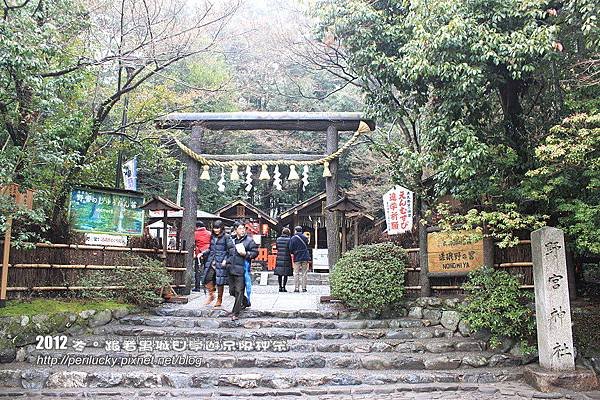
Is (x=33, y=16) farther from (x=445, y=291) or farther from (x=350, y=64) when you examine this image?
(x=445, y=291)

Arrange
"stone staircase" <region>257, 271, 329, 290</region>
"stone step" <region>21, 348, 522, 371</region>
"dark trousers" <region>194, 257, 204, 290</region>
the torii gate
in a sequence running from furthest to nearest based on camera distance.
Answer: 1. "stone staircase" <region>257, 271, 329, 290</region>
2. "dark trousers" <region>194, 257, 204, 290</region>
3. the torii gate
4. "stone step" <region>21, 348, 522, 371</region>

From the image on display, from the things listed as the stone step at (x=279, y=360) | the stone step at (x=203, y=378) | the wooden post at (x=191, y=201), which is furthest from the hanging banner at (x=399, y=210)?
the wooden post at (x=191, y=201)

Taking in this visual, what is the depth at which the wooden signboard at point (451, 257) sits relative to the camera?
9141mm

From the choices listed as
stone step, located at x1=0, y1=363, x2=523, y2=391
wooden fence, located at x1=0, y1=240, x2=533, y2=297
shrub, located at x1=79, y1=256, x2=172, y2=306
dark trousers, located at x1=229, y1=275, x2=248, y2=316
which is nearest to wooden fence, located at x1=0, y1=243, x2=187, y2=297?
wooden fence, located at x1=0, y1=240, x2=533, y2=297

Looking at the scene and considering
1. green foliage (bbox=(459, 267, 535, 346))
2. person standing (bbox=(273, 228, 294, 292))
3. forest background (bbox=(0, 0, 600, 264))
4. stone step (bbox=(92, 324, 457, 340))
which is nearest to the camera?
forest background (bbox=(0, 0, 600, 264))

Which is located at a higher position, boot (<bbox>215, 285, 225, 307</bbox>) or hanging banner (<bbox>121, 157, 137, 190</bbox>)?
hanging banner (<bbox>121, 157, 137, 190</bbox>)

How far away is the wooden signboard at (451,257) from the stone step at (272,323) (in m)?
1.27

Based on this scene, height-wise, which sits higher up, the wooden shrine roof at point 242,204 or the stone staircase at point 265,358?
the wooden shrine roof at point 242,204

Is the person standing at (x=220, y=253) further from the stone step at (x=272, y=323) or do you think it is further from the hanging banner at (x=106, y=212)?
the hanging banner at (x=106, y=212)

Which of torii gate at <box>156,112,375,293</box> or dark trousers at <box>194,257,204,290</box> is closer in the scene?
torii gate at <box>156,112,375,293</box>

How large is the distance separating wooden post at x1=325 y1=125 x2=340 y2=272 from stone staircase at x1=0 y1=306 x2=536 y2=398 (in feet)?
7.51

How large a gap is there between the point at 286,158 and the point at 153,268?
14.0ft

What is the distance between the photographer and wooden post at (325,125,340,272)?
11.3 m

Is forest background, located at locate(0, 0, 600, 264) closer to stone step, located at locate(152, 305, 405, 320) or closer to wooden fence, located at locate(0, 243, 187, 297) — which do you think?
wooden fence, located at locate(0, 243, 187, 297)
